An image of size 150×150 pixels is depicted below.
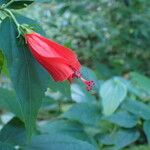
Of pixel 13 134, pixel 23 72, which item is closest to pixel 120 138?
pixel 13 134

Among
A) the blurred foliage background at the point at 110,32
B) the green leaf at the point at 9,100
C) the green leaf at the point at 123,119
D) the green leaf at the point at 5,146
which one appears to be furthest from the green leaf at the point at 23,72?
the blurred foliage background at the point at 110,32

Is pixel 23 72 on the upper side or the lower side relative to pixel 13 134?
upper

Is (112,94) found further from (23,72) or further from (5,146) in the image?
(23,72)

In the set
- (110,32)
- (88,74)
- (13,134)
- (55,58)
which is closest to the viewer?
(55,58)

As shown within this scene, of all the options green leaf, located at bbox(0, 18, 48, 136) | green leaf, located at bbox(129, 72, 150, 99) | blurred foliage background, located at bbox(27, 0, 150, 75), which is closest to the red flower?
green leaf, located at bbox(0, 18, 48, 136)

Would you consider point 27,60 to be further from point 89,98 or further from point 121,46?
point 121,46

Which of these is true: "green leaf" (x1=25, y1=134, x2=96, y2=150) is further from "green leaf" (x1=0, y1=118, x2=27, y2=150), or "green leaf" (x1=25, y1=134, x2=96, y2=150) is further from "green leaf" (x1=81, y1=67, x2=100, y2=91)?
"green leaf" (x1=81, y1=67, x2=100, y2=91)
